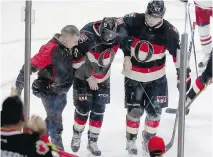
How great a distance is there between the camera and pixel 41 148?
219cm

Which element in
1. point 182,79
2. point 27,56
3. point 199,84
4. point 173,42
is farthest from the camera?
point 199,84

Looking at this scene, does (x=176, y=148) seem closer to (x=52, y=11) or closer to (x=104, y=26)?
(x=104, y=26)

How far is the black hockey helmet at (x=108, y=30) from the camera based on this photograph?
9.36 feet

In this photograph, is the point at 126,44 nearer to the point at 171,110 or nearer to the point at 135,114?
the point at 135,114

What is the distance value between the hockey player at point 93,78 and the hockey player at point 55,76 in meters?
0.06

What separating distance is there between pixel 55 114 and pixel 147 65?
42cm

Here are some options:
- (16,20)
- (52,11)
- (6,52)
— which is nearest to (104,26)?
(6,52)

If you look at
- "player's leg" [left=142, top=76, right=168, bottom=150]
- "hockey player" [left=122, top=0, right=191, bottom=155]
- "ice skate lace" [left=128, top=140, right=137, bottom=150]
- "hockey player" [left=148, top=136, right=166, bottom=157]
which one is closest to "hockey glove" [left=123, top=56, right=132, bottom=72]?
"hockey player" [left=122, top=0, right=191, bottom=155]

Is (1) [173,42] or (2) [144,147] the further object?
(2) [144,147]

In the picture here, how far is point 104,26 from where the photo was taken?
2.85 meters

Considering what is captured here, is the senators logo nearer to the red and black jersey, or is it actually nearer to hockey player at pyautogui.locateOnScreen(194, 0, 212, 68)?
the red and black jersey

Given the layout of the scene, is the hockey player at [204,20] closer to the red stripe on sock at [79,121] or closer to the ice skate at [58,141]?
the red stripe on sock at [79,121]

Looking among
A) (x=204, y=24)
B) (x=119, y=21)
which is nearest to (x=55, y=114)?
(x=119, y=21)

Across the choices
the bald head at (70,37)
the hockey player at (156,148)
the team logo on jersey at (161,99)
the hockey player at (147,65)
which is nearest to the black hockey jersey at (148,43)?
the hockey player at (147,65)
